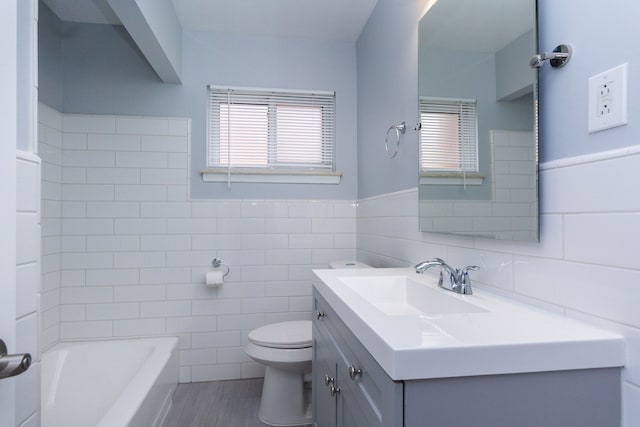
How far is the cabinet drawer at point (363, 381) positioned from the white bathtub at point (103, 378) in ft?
3.51

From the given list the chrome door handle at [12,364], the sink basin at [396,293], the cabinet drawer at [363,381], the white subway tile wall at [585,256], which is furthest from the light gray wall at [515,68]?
the chrome door handle at [12,364]

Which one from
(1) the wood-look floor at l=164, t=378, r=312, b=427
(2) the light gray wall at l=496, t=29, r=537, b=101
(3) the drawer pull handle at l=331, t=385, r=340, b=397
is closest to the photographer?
(2) the light gray wall at l=496, t=29, r=537, b=101

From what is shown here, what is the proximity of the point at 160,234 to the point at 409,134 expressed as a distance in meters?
1.81

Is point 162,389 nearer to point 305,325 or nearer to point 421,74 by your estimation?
point 305,325

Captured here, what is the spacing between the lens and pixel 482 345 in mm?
649

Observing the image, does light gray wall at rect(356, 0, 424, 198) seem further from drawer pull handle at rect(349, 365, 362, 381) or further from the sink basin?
drawer pull handle at rect(349, 365, 362, 381)

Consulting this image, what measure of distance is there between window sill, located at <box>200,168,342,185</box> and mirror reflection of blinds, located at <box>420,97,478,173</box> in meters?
1.10

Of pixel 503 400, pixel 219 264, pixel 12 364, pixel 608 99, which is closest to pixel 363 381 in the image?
pixel 503 400

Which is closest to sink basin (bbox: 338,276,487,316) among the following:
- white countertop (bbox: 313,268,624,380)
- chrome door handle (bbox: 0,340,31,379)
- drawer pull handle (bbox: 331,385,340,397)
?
drawer pull handle (bbox: 331,385,340,397)

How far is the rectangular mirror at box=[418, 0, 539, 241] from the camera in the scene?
3.16 ft

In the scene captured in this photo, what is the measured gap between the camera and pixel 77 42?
235cm

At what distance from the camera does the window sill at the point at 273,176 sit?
243 cm

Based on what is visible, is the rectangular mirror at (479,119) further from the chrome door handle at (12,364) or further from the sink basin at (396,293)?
the chrome door handle at (12,364)

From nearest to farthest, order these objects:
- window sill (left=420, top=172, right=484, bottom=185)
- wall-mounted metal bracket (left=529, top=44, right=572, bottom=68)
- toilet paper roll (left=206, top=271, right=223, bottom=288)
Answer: wall-mounted metal bracket (left=529, top=44, right=572, bottom=68)
window sill (left=420, top=172, right=484, bottom=185)
toilet paper roll (left=206, top=271, right=223, bottom=288)
